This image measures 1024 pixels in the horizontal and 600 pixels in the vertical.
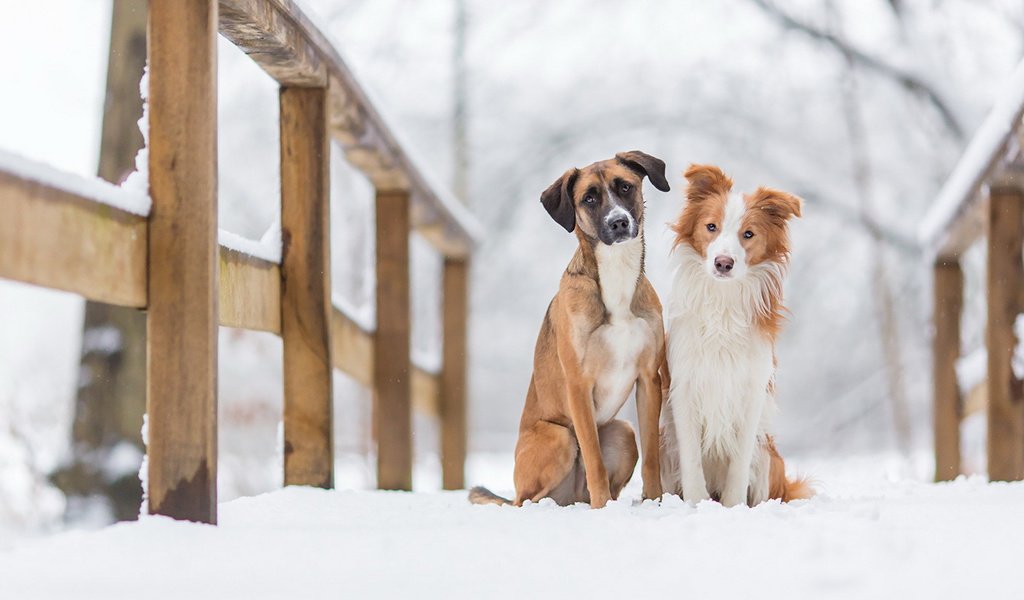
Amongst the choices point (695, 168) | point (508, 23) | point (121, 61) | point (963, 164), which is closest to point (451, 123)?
point (508, 23)

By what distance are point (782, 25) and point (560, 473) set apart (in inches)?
335

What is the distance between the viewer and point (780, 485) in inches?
134

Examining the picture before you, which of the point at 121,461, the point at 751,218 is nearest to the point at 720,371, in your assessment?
the point at 751,218

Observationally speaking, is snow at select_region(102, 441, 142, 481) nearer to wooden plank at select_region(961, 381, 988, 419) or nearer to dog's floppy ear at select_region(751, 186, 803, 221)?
dog's floppy ear at select_region(751, 186, 803, 221)

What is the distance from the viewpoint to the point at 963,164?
14.9 ft

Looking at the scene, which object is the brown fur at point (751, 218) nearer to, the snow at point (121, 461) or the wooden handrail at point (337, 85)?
the wooden handrail at point (337, 85)

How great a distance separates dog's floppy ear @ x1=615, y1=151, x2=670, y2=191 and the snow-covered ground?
991 millimetres

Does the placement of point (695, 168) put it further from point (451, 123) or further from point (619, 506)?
point (451, 123)

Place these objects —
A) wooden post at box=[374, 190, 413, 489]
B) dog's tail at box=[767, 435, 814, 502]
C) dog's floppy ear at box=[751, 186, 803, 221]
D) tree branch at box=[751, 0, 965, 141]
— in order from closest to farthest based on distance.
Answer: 1. dog's floppy ear at box=[751, 186, 803, 221]
2. dog's tail at box=[767, 435, 814, 502]
3. wooden post at box=[374, 190, 413, 489]
4. tree branch at box=[751, 0, 965, 141]

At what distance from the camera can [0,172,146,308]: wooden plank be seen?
1.84 meters

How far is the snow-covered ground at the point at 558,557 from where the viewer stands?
69.6 inches

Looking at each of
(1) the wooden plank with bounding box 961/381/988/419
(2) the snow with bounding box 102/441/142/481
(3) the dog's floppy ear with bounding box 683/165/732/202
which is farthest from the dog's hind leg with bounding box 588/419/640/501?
(2) the snow with bounding box 102/441/142/481

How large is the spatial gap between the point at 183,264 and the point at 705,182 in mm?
1644

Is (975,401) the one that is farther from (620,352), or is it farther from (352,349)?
(352,349)
